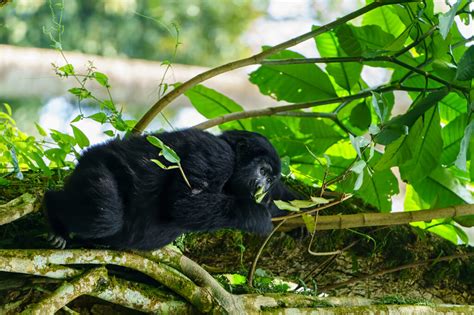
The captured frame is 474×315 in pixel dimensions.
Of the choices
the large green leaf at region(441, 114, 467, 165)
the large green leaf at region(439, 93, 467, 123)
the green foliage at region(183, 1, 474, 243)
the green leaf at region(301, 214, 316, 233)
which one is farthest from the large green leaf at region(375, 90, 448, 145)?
the large green leaf at region(439, 93, 467, 123)

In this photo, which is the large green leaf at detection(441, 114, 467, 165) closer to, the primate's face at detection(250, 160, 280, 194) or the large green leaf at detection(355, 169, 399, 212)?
the large green leaf at detection(355, 169, 399, 212)

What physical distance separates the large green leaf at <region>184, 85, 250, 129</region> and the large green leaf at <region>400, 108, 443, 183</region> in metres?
0.85

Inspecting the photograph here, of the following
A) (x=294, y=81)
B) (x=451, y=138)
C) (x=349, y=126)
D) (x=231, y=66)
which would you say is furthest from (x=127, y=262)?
(x=451, y=138)

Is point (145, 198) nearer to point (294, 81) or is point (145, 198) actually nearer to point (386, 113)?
point (386, 113)

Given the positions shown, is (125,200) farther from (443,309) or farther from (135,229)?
(443,309)

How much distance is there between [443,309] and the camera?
246 cm

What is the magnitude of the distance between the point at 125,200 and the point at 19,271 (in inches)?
14.8

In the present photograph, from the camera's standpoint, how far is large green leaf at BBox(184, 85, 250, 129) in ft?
10.8

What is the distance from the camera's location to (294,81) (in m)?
3.32

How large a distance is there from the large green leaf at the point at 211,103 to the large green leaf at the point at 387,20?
88cm

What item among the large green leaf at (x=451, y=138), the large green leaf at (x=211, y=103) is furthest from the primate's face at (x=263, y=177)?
the large green leaf at (x=451, y=138)

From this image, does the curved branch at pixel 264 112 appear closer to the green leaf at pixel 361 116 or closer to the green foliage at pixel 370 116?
the green foliage at pixel 370 116

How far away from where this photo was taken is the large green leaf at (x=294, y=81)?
3.29 meters

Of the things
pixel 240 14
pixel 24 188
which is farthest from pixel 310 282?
pixel 240 14
